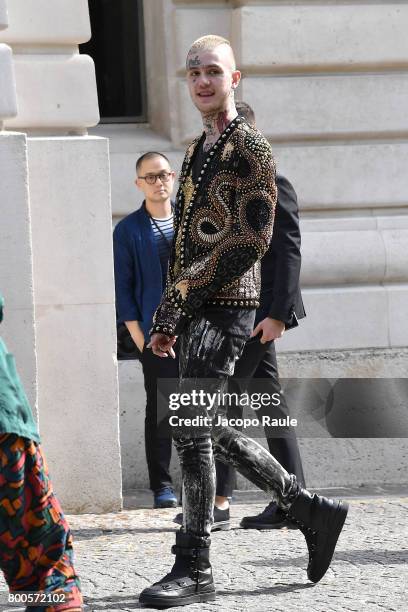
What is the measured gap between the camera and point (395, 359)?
26.2 ft

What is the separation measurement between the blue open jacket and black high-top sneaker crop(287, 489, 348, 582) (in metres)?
2.03

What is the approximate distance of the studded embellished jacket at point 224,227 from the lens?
4.79 metres

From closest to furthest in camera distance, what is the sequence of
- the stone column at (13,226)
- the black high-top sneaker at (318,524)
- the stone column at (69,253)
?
1. the black high-top sneaker at (318,524)
2. the stone column at (13,226)
3. the stone column at (69,253)

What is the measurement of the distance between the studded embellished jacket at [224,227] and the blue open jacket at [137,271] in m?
1.95

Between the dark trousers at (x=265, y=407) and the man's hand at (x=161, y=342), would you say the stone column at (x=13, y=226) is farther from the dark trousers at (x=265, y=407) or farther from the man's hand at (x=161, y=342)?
the man's hand at (x=161, y=342)

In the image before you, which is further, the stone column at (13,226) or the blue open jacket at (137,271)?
the blue open jacket at (137,271)

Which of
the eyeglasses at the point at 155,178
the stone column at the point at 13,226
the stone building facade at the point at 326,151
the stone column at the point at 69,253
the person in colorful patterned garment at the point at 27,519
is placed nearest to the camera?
the person in colorful patterned garment at the point at 27,519

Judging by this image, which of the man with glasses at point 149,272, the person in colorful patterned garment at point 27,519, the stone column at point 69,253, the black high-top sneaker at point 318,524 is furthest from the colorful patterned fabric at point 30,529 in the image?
the man with glasses at point 149,272

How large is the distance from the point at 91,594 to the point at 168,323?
1012 mm

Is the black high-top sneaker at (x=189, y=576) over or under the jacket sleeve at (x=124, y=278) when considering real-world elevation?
under

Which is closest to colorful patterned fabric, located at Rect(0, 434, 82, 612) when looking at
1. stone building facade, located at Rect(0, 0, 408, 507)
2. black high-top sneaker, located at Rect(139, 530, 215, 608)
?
black high-top sneaker, located at Rect(139, 530, 215, 608)

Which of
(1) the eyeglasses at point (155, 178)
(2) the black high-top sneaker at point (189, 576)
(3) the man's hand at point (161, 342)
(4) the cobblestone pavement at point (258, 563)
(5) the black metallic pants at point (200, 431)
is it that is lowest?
(4) the cobblestone pavement at point (258, 563)

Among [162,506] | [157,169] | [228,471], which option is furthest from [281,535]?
[157,169]

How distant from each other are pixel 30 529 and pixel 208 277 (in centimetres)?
131
